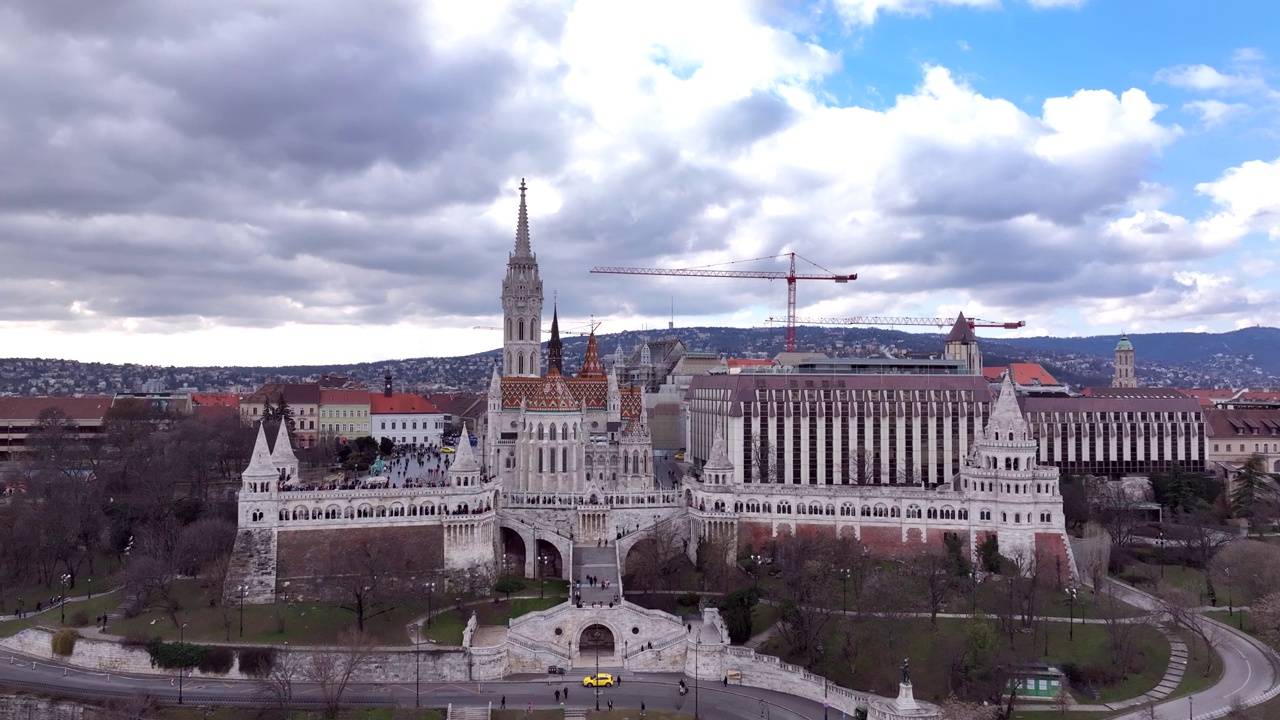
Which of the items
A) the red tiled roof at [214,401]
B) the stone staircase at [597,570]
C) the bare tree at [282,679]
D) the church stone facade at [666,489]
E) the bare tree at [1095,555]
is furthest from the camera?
the red tiled roof at [214,401]

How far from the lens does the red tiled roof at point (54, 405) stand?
105m

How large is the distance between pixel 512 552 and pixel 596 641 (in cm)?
1552

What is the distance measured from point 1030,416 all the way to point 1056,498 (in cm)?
2799

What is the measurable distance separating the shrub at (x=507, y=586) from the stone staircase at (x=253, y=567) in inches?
596

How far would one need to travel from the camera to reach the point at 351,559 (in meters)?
67.3

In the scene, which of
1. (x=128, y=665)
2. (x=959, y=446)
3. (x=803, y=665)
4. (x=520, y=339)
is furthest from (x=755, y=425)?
(x=128, y=665)

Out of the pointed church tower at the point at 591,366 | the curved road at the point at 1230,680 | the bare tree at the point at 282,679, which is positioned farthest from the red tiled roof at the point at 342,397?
the curved road at the point at 1230,680

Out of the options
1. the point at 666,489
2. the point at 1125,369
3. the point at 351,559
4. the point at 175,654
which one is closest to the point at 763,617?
the point at 666,489

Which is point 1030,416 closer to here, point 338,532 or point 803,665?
point 803,665

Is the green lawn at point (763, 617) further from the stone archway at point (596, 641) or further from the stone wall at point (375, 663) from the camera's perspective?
the stone wall at point (375, 663)

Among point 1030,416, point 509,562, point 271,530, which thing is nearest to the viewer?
point 271,530

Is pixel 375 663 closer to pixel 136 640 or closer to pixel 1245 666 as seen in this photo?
pixel 136 640

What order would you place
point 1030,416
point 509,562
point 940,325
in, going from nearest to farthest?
point 509,562 → point 1030,416 → point 940,325

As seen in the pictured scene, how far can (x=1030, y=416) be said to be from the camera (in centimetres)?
9781
